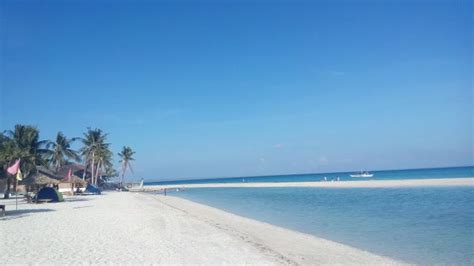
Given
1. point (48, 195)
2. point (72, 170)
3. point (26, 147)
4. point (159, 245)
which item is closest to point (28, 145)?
point (26, 147)

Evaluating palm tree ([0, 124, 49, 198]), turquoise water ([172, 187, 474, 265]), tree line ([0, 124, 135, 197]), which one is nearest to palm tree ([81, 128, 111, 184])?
tree line ([0, 124, 135, 197])

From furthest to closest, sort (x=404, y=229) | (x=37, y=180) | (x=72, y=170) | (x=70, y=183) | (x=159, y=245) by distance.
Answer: (x=72, y=170) < (x=70, y=183) < (x=37, y=180) < (x=404, y=229) < (x=159, y=245)

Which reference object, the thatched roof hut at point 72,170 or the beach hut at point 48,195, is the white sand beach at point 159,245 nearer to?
the beach hut at point 48,195

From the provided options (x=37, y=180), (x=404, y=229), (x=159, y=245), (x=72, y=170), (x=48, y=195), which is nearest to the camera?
(x=159, y=245)

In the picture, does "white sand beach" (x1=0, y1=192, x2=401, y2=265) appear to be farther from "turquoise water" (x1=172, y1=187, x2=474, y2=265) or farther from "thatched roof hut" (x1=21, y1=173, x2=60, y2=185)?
"thatched roof hut" (x1=21, y1=173, x2=60, y2=185)

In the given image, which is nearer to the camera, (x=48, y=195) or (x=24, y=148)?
(x=48, y=195)

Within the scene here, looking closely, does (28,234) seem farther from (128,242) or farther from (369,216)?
(369,216)

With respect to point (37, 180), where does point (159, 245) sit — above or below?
below

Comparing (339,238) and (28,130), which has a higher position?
(28,130)

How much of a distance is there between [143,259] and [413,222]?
12.8m

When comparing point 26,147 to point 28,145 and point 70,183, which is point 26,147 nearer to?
point 28,145

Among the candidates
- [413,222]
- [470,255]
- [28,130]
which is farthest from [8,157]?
[470,255]

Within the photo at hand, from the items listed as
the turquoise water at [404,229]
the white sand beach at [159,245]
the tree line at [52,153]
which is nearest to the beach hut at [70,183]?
the tree line at [52,153]

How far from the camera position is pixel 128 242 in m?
11.5
